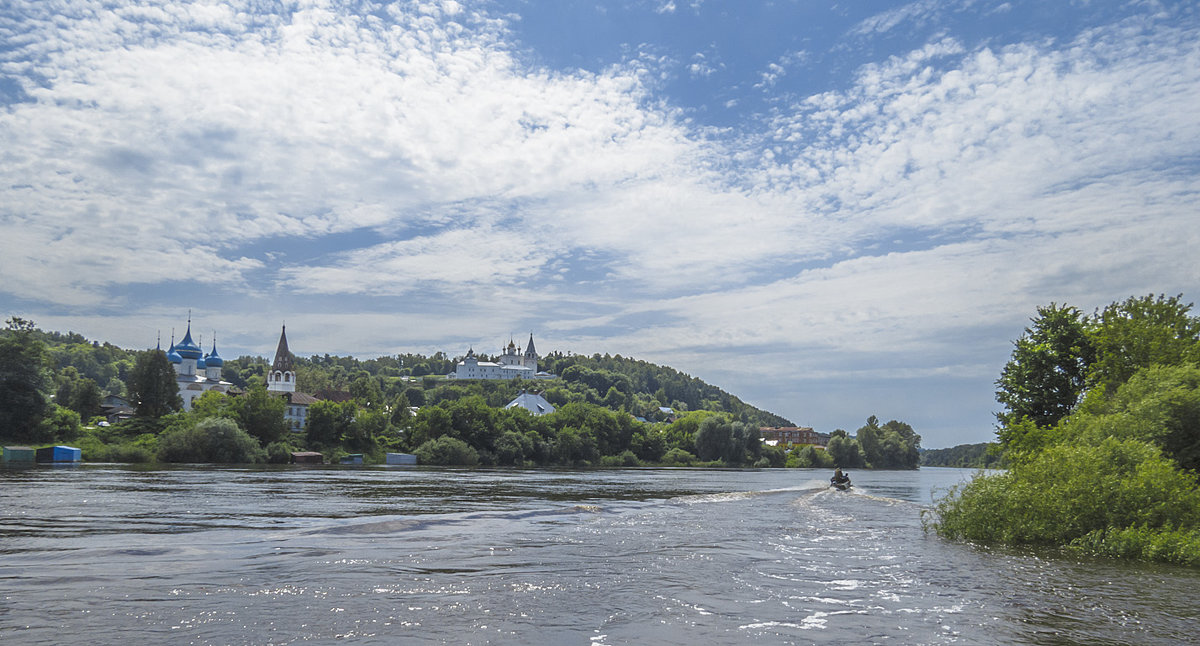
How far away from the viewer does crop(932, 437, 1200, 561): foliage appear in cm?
2359

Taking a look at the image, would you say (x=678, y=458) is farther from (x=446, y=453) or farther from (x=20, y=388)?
(x=20, y=388)

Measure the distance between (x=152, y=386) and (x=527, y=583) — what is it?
10614 cm

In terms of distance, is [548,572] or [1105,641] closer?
[1105,641]

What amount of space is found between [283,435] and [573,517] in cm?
8418

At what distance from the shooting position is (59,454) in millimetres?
77125

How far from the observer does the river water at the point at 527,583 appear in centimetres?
1429

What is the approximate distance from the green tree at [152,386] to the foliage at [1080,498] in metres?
107

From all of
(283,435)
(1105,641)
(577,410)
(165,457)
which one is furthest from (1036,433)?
(577,410)

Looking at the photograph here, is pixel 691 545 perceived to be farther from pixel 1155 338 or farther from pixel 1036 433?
pixel 1155 338

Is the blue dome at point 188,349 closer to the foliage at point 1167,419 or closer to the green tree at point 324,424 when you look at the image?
the green tree at point 324,424

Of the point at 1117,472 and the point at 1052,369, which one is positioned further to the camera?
the point at 1052,369

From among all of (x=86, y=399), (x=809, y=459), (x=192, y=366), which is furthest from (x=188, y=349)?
(x=809, y=459)

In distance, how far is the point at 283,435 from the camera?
→ 4257 inches

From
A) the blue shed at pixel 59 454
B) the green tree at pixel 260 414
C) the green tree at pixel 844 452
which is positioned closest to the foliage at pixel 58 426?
the blue shed at pixel 59 454
